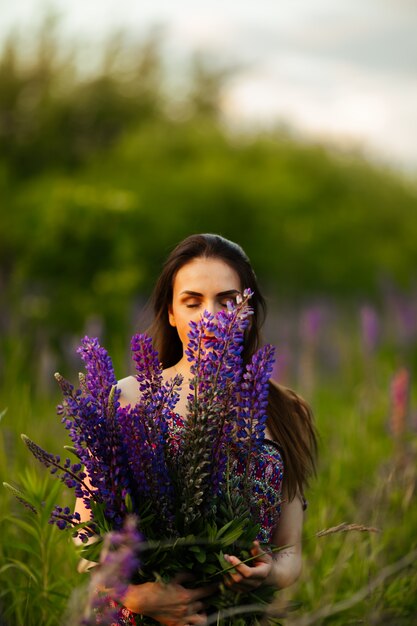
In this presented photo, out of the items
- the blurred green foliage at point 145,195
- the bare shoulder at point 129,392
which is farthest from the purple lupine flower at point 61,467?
the blurred green foliage at point 145,195

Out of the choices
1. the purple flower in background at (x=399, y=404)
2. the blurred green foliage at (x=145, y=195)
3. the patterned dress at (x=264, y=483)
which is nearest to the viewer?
the patterned dress at (x=264, y=483)

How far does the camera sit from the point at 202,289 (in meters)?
1.92

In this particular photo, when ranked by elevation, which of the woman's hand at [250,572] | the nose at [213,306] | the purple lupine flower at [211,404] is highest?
the nose at [213,306]

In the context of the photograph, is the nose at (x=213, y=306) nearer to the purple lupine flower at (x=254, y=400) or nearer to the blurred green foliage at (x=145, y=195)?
the purple lupine flower at (x=254, y=400)

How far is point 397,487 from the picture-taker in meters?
3.32

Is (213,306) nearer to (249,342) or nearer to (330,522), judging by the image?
(249,342)

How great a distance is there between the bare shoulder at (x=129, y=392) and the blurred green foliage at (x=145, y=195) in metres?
3.37

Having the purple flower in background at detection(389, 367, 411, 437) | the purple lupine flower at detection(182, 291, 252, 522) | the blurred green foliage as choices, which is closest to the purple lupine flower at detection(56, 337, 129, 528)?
the purple lupine flower at detection(182, 291, 252, 522)

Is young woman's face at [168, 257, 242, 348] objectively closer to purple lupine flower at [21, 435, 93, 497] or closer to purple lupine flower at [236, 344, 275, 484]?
purple lupine flower at [236, 344, 275, 484]

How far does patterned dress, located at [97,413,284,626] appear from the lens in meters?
1.81

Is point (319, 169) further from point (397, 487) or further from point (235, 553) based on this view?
point (235, 553)

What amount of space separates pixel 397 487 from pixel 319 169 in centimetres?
913

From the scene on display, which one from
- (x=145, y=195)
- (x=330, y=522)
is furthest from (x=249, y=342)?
(x=145, y=195)

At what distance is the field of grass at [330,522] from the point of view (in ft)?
6.95
